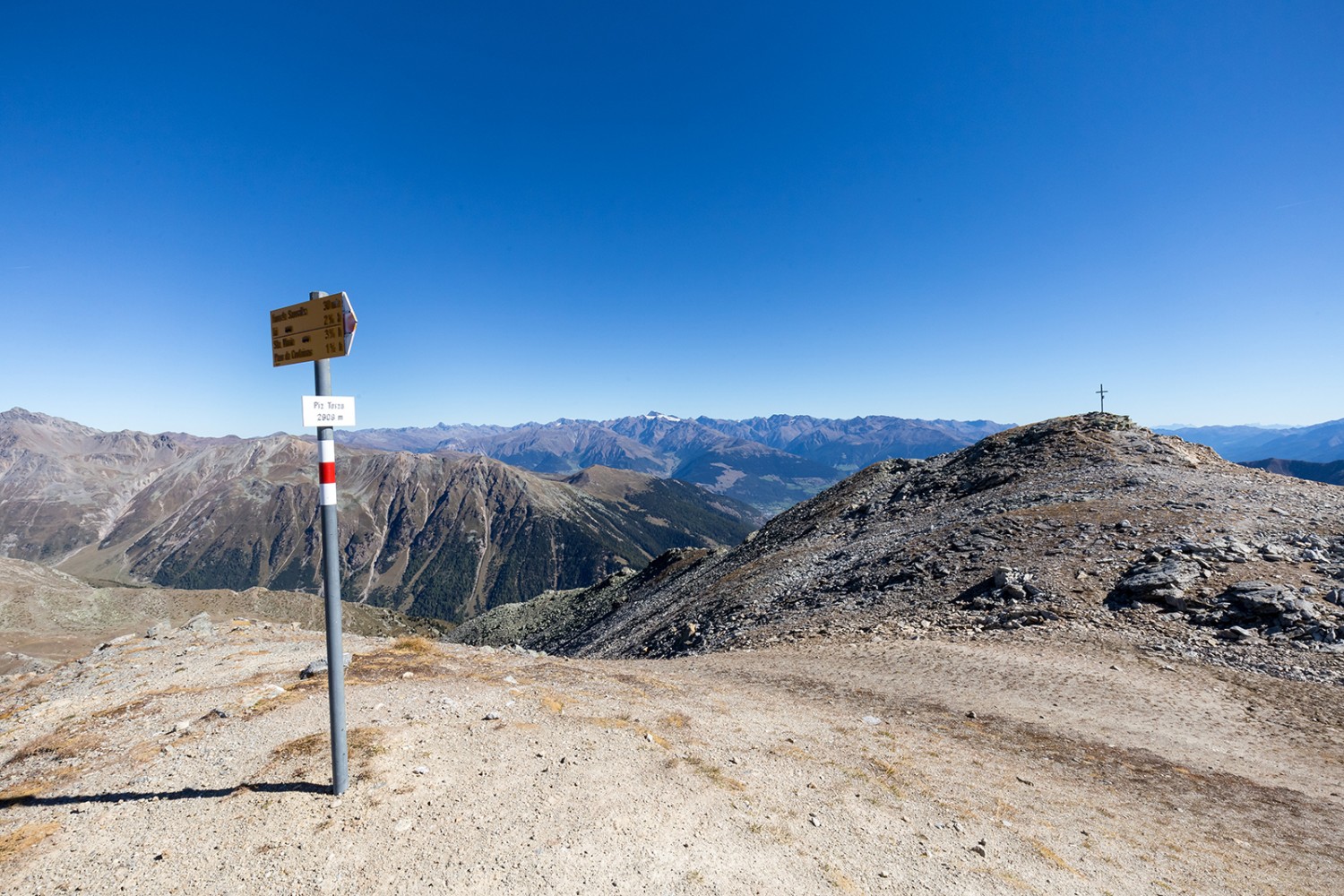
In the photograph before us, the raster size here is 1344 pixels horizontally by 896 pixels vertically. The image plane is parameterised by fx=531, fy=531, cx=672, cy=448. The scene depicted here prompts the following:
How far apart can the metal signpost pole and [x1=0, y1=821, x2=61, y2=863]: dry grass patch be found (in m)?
3.11

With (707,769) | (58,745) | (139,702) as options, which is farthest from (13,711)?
(707,769)

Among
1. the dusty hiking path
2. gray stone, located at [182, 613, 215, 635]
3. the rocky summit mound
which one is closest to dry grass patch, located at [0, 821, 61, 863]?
the dusty hiking path

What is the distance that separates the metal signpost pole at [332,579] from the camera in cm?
651

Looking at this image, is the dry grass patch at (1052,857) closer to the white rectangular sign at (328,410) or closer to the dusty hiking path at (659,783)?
the dusty hiking path at (659,783)

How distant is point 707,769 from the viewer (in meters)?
9.20

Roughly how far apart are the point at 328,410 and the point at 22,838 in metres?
6.29

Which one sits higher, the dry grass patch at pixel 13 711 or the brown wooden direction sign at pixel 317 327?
the brown wooden direction sign at pixel 317 327

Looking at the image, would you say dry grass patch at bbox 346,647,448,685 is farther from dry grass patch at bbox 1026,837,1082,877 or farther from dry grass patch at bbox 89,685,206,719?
dry grass patch at bbox 1026,837,1082,877

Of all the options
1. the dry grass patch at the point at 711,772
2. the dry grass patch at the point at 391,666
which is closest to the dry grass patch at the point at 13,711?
→ the dry grass patch at the point at 391,666

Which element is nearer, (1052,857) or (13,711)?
(1052,857)

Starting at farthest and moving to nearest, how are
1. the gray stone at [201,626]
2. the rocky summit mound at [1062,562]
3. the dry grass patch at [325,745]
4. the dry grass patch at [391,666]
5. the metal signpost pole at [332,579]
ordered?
the gray stone at [201,626], the rocky summit mound at [1062,562], the dry grass patch at [391,666], the dry grass patch at [325,745], the metal signpost pole at [332,579]

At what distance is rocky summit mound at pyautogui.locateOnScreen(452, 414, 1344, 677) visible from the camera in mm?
17281

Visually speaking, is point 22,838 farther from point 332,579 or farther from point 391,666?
point 391,666

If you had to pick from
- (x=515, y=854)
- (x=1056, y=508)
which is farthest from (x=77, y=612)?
(x=1056, y=508)
